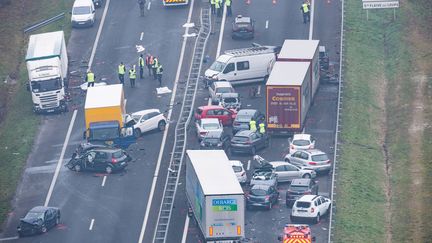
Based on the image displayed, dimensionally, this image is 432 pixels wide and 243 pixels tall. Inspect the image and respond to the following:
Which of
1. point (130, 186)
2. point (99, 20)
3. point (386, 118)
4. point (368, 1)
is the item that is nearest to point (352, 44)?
point (368, 1)

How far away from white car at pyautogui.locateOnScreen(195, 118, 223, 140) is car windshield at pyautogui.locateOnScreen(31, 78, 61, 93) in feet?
42.7

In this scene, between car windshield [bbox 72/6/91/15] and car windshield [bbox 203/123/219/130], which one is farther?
car windshield [bbox 72/6/91/15]

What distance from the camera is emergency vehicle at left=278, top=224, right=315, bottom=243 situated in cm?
8300

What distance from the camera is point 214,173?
85.5 metres

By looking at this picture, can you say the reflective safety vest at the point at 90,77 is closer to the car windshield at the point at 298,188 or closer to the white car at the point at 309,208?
the car windshield at the point at 298,188

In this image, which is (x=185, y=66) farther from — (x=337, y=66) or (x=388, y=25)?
(x=388, y=25)

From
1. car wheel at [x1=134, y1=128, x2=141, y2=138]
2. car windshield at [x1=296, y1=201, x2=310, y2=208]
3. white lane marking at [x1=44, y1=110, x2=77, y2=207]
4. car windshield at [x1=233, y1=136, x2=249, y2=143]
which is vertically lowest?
white lane marking at [x1=44, y1=110, x2=77, y2=207]

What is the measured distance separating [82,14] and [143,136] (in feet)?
76.1

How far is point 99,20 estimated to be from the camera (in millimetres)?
124750

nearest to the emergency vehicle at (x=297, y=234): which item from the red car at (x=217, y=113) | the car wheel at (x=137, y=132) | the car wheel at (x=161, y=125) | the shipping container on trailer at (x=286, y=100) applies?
the shipping container on trailer at (x=286, y=100)

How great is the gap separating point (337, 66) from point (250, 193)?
89.4ft

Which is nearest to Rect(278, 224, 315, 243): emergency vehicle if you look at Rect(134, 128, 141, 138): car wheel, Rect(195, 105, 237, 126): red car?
Rect(195, 105, 237, 126): red car

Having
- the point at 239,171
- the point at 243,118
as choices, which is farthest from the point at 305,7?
the point at 239,171

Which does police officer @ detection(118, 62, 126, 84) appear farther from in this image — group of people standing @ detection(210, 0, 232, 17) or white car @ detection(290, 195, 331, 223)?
white car @ detection(290, 195, 331, 223)
